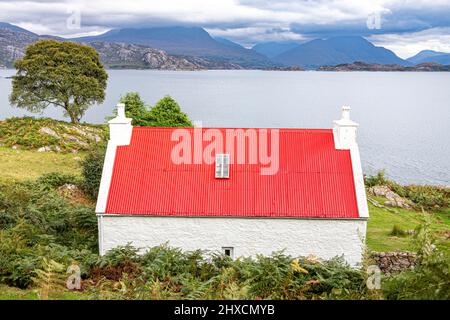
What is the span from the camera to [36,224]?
24922mm

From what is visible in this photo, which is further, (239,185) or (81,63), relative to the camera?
(81,63)

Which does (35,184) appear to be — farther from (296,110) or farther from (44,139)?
(296,110)

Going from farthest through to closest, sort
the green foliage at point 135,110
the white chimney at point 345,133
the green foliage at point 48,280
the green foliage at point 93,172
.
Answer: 1. the green foliage at point 135,110
2. the green foliage at point 93,172
3. the white chimney at point 345,133
4. the green foliage at point 48,280

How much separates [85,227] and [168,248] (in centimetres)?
608

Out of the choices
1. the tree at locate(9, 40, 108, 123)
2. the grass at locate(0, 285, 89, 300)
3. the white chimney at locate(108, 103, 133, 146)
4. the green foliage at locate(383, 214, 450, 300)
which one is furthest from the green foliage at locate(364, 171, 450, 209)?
the tree at locate(9, 40, 108, 123)

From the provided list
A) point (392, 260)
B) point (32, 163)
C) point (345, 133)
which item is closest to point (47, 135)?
point (32, 163)

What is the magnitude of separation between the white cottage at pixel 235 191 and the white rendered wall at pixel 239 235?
0.04 m

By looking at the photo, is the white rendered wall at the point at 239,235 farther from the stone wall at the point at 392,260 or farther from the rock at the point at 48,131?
the rock at the point at 48,131

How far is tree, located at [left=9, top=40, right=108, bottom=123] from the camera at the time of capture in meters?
→ 56.0

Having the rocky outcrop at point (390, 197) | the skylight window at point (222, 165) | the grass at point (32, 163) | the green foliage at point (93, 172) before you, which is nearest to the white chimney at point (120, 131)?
the skylight window at point (222, 165)

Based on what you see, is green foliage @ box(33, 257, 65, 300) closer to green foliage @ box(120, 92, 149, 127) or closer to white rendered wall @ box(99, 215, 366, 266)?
white rendered wall @ box(99, 215, 366, 266)

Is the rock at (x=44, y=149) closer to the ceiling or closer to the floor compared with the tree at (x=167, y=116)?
closer to the floor

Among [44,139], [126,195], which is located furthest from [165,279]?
[44,139]

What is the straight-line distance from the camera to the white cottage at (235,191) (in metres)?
22.5
